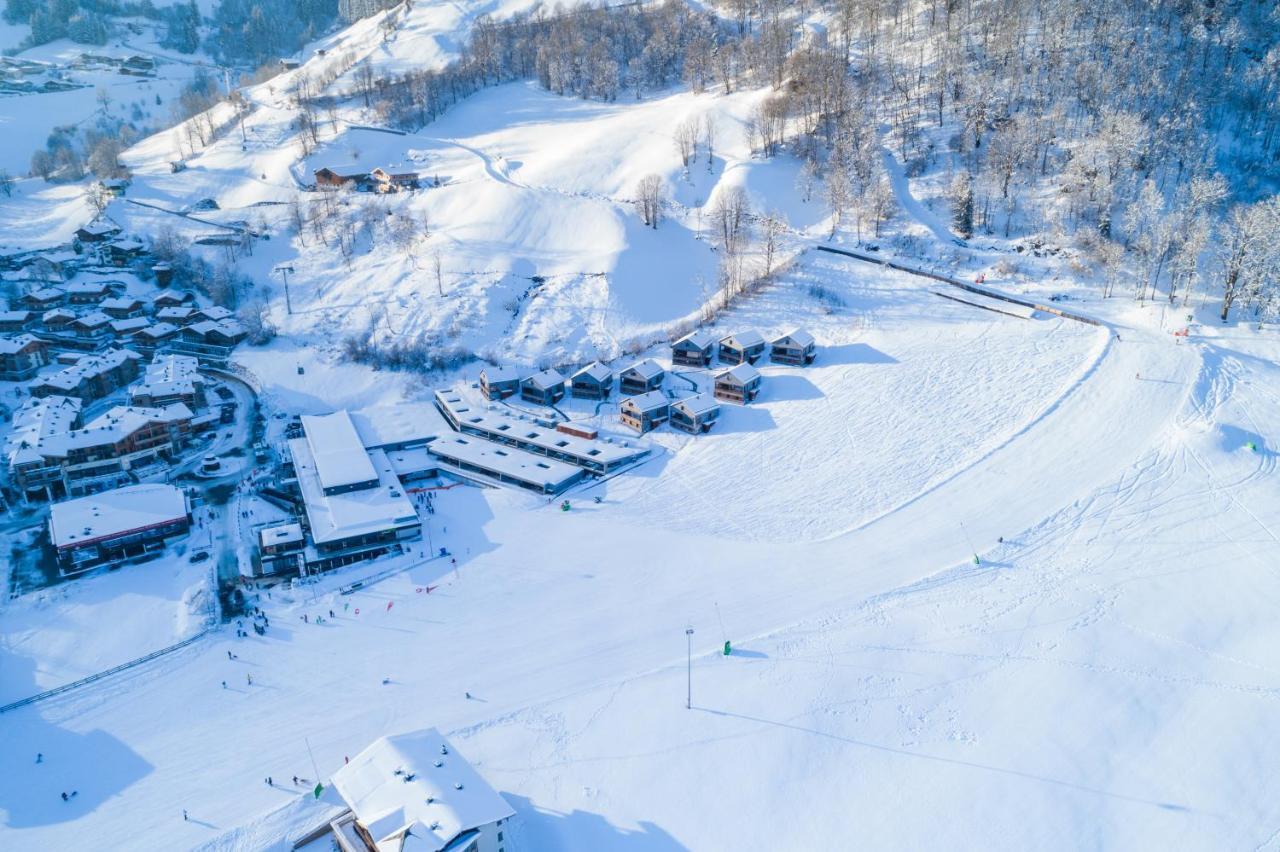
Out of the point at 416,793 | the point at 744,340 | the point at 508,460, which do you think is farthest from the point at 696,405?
the point at 416,793

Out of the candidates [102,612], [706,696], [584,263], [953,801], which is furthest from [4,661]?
[584,263]

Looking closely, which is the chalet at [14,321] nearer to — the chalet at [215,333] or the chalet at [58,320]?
the chalet at [58,320]

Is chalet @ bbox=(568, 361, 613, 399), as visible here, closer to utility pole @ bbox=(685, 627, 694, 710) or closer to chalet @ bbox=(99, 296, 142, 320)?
utility pole @ bbox=(685, 627, 694, 710)

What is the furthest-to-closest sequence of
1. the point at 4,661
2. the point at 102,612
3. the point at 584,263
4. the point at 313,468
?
the point at 584,263 → the point at 313,468 → the point at 102,612 → the point at 4,661

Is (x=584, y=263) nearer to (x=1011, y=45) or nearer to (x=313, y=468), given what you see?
(x=313, y=468)

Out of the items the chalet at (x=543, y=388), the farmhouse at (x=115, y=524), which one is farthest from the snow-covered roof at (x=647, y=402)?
the farmhouse at (x=115, y=524)

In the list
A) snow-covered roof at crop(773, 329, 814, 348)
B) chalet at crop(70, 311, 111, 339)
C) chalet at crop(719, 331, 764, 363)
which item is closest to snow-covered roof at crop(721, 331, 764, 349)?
chalet at crop(719, 331, 764, 363)
